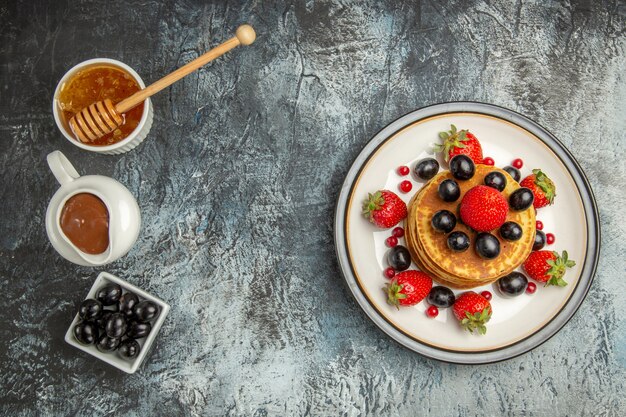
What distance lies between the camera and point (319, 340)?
174cm

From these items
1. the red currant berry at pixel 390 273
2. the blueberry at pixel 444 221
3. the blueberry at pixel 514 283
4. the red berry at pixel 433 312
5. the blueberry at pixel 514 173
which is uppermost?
the blueberry at pixel 514 173

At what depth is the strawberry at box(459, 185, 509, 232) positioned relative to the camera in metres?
1.43

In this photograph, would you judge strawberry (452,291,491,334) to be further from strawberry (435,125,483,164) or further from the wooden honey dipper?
the wooden honey dipper

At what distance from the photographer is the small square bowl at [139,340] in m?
1.60

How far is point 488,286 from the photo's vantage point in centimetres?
164

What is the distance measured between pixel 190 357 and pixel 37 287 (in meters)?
0.51

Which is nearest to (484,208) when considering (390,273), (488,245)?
(488,245)

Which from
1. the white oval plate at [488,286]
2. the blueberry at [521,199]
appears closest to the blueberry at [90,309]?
the white oval plate at [488,286]

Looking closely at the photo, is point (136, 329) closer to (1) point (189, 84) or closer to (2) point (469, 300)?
(1) point (189, 84)

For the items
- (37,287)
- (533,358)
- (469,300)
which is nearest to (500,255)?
(469,300)

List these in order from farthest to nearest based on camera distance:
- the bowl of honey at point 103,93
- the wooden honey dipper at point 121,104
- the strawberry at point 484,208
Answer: the bowl of honey at point 103,93
the wooden honey dipper at point 121,104
the strawberry at point 484,208

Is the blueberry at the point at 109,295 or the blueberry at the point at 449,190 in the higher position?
the blueberry at the point at 449,190

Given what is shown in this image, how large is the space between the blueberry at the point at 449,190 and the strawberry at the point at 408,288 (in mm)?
235

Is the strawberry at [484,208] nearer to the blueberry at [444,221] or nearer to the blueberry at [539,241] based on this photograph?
the blueberry at [444,221]
